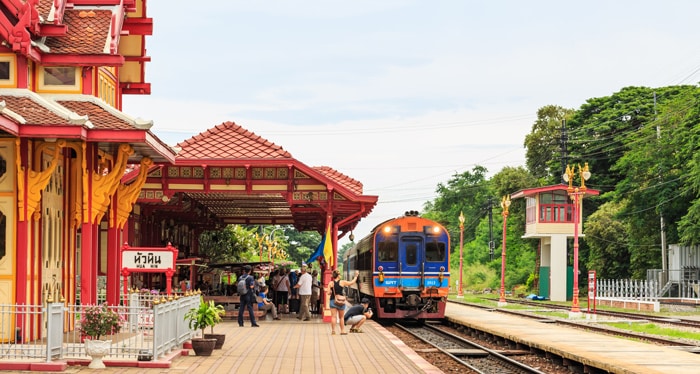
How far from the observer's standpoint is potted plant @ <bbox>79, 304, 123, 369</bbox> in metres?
15.3

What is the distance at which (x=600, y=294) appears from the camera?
5738 cm

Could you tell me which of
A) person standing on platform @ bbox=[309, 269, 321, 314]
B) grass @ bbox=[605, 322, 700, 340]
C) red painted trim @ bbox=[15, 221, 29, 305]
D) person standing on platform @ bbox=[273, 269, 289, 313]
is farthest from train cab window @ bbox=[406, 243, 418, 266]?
red painted trim @ bbox=[15, 221, 29, 305]

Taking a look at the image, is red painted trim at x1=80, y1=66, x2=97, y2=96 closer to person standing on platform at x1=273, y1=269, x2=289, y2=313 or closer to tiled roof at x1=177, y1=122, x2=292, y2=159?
tiled roof at x1=177, y1=122, x2=292, y2=159

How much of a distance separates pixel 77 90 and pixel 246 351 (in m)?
5.68

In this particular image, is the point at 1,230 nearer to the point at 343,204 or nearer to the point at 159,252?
the point at 159,252

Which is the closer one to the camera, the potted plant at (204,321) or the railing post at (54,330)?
the railing post at (54,330)

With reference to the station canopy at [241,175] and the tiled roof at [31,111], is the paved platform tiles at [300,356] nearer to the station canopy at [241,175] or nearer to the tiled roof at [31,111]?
the tiled roof at [31,111]

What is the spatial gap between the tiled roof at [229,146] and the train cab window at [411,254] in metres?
5.79

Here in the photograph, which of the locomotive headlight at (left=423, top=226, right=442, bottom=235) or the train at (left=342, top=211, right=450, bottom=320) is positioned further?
the locomotive headlight at (left=423, top=226, right=442, bottom=235)

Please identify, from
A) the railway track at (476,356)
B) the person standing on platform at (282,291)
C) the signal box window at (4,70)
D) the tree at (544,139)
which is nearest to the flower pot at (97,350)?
the signal box window at (4,70)

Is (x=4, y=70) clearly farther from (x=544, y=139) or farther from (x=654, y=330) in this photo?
(x=544, y=139)

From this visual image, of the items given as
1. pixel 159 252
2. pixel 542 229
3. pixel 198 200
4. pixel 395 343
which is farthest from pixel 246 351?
pixel 542 229

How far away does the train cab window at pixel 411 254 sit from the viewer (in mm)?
33094

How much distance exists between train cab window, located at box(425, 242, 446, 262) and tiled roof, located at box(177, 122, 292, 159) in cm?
626
